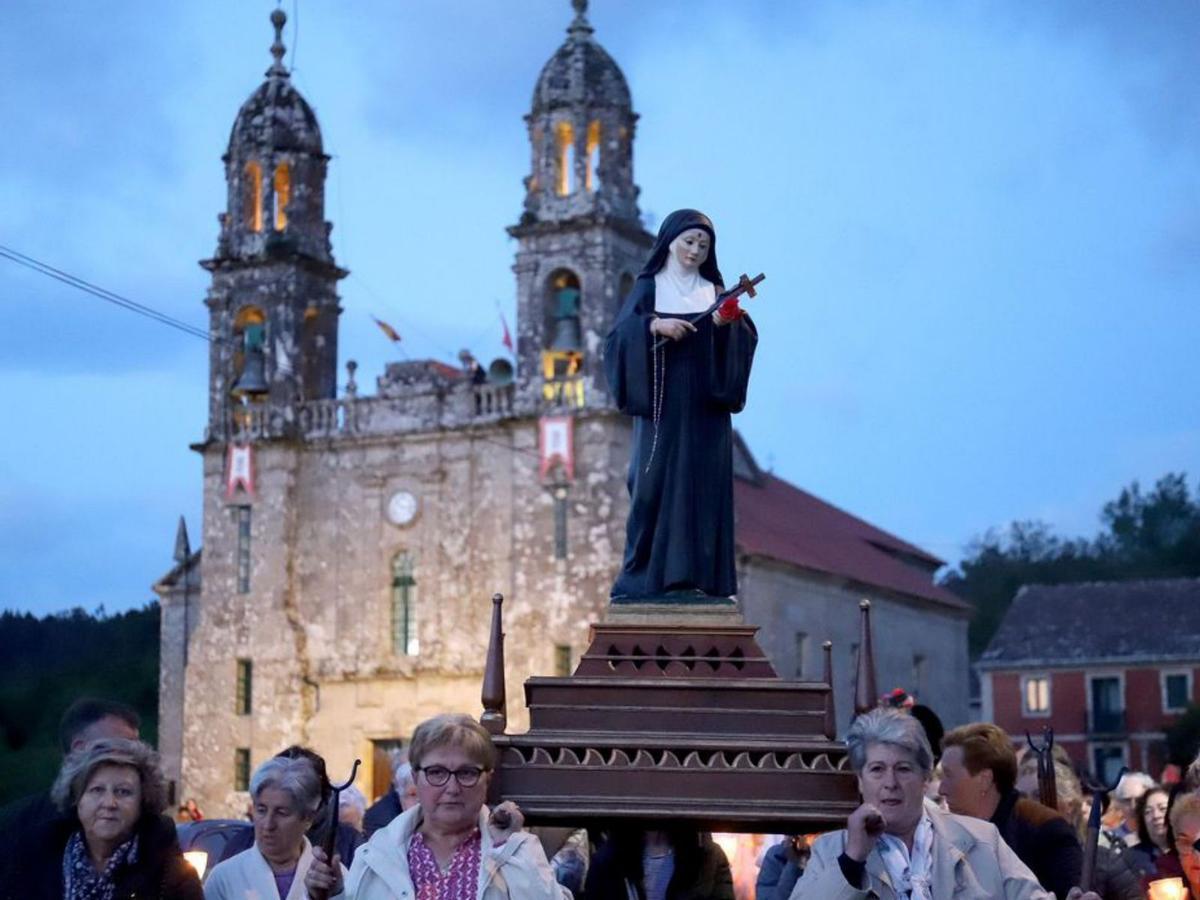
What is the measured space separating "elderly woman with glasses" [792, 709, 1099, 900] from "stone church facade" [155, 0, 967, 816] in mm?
31800

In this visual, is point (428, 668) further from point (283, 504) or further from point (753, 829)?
point (753, 829)

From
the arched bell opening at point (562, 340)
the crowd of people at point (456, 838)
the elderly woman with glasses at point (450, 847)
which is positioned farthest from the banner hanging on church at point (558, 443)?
the elderly woman with glasses at point (450, 847)

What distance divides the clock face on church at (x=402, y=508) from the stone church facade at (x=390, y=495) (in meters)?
0.05

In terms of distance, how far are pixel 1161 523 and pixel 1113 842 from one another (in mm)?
79941

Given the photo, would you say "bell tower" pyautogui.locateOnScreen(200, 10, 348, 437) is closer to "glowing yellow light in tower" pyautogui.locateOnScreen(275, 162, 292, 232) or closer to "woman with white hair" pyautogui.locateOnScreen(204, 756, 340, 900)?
"glowing yellow light in tower" pyautogui.locateOnScreen(275, 162, 292, 232)

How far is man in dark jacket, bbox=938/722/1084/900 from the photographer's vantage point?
7.52 m

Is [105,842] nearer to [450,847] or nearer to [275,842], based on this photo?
[275,842]

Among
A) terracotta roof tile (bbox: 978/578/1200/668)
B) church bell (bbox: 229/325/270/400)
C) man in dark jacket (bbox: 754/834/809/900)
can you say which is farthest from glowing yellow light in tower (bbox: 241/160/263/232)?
man in dark jacket (bbox: 754/834/809/900)

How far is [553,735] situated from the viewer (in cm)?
868

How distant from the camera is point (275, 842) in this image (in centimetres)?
717

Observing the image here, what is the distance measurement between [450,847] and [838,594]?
136 feet

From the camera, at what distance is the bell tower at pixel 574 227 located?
133 feet

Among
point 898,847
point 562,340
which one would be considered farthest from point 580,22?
point 898,847

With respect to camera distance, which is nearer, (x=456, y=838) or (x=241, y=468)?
(x=456, y=838)
